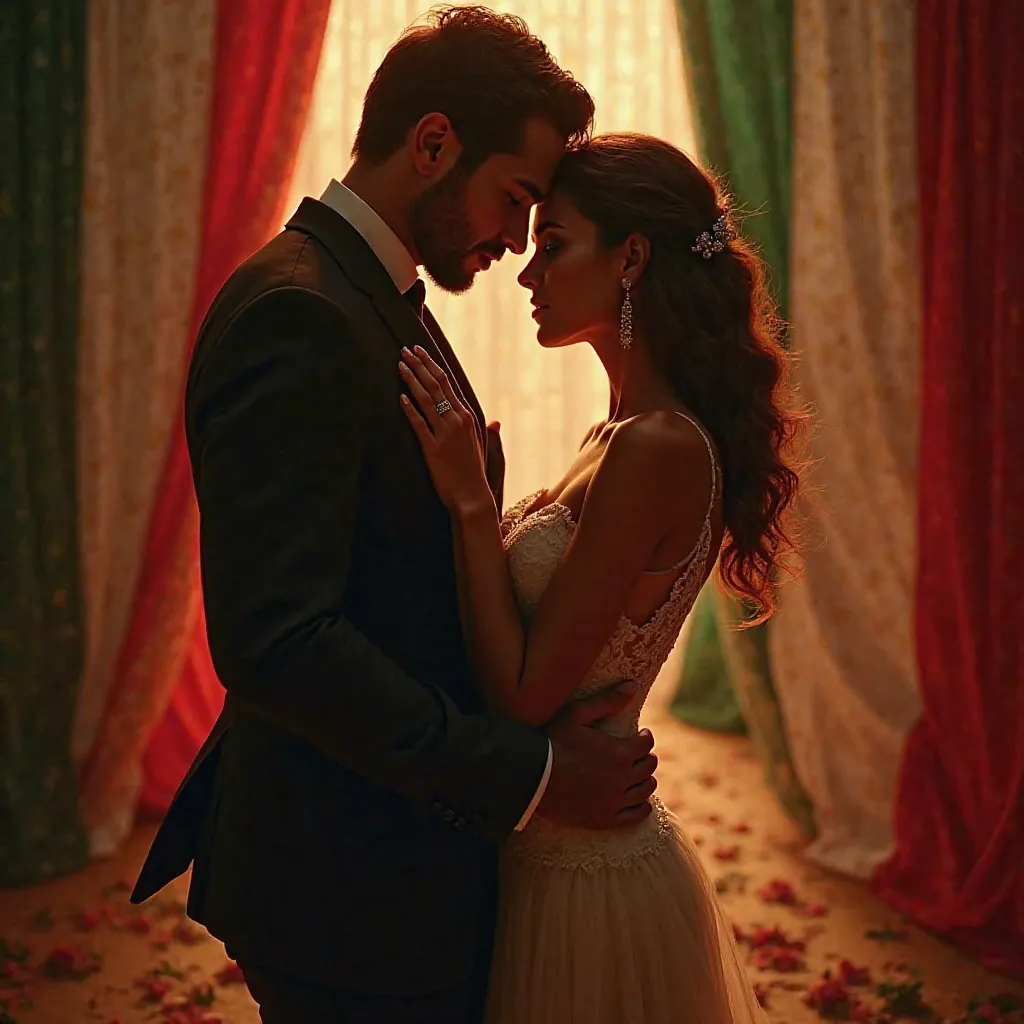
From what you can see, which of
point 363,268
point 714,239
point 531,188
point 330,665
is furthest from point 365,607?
point 714,239

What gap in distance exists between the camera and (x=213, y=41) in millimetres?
3492

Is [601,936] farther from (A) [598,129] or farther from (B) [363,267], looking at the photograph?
(A) [598,129]

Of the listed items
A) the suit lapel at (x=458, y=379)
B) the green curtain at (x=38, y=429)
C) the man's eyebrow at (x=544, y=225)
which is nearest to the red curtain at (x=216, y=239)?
the green curtain at (x=38, y=429)

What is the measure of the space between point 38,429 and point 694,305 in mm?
2181

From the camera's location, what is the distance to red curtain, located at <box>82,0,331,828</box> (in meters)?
3.54

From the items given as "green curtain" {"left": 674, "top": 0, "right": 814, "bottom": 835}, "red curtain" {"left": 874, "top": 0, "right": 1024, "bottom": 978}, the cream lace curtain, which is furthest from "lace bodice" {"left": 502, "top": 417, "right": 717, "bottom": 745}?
the cream lace curtain

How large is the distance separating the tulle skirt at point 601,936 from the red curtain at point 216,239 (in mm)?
2134

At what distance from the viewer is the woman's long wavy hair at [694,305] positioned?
181 cm

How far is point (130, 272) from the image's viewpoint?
11.5 feet

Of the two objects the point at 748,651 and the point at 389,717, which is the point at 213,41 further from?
the point at 389,717

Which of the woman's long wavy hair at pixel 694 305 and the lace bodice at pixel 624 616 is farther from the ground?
the woman's long wavy hair at pixel 694 305

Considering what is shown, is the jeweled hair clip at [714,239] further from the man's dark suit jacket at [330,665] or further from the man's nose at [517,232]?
the man's dark suit jacket at [330,665]

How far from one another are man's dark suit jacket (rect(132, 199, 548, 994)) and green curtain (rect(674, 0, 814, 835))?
83.0 inches

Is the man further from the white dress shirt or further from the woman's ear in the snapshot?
the woman's ear
